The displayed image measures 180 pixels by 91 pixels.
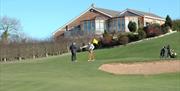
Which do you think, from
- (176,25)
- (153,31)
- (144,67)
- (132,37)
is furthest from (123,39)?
(144,67)

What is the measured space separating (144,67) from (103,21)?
63329 millimetres

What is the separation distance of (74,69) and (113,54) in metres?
24.6

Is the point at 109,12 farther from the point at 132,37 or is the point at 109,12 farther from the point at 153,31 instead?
the point at 132,37

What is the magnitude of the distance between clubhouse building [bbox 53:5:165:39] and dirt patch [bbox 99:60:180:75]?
52292 millimetres

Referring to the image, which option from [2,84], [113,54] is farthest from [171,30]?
[2,84]

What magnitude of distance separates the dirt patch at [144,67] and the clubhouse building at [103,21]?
52292 millimetres

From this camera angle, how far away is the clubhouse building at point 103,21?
91438 mm

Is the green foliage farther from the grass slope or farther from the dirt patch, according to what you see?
the dirt patch

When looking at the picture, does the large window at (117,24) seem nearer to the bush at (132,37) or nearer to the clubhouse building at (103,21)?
the clubhouse building at (103,21)

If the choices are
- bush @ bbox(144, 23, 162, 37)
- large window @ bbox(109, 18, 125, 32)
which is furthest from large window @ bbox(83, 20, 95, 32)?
bush @ bbox(144, 23, 162, 37)

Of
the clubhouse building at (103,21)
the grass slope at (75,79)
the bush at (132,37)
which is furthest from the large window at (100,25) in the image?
the grass slope at (75,79)

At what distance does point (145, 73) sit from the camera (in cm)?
3291

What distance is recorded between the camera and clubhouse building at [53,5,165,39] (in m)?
91.4

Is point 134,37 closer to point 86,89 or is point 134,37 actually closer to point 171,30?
point 171,30
